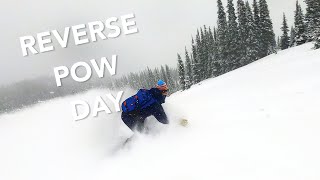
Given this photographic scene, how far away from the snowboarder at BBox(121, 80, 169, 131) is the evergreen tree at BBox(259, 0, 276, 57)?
5042cm

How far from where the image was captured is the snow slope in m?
5.32

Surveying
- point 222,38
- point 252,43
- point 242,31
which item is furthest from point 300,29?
point 222,38

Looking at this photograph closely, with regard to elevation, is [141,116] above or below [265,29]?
below

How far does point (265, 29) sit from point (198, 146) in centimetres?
5245

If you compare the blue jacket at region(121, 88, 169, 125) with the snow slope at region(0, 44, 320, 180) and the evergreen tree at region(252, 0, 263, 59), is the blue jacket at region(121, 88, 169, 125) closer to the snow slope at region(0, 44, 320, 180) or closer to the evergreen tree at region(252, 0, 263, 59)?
the snow slope at region(0, 44, 320, 180)

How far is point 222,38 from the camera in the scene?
191 ft


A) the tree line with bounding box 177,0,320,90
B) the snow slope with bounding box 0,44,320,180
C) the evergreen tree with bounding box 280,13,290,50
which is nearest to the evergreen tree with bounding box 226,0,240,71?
the tree line with bounding box 177,0,320,90

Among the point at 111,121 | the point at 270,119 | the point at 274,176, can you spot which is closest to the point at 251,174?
the point at 274,176

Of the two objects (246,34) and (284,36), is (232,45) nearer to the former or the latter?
(246,34)

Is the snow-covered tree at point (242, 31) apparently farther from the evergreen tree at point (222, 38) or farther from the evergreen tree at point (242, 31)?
the evergreen tree at point (222, 38)

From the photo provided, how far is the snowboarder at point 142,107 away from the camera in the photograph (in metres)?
7.61

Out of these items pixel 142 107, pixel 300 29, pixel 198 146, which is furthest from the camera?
pixel 300 29

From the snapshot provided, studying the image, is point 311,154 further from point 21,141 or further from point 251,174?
point 21,141

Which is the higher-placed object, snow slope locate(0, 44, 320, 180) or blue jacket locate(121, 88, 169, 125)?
blue jacket locate(121, 88, 169, 125)
